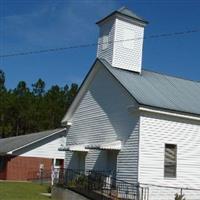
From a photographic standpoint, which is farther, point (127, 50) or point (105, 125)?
point (127, 50)

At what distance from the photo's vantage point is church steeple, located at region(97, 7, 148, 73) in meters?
29.3

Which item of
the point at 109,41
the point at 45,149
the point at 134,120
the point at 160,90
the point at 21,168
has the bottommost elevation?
the point at 21,168

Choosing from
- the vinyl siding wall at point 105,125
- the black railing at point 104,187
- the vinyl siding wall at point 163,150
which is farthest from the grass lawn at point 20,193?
the vinyl siding wall at point 163,150

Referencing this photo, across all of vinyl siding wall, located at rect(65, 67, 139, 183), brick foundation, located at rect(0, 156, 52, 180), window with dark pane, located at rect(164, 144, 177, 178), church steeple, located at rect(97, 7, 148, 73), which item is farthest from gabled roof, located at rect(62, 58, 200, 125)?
brick foundation, located at rect(0, 156, 52, 180)

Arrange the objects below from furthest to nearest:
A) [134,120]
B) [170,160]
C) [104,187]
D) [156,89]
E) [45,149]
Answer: [45,149], [156,89], [170,160], [104,187], [134,120]

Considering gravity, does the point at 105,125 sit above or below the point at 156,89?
below

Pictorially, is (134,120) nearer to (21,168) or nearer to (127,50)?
(127,50)

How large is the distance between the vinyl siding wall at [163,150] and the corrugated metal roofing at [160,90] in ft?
2.60

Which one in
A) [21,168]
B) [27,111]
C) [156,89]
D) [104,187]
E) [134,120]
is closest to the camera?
[134,120]

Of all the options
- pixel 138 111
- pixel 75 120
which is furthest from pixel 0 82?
pixel 138 111

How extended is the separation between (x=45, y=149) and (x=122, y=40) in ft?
72.0

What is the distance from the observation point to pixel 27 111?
72938 millimetres

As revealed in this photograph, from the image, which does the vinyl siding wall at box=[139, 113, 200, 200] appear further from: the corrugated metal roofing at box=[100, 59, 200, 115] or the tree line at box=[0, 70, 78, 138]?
the tree line at box=[0, 70, 78, 138]

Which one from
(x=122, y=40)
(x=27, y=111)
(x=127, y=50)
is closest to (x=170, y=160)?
(x=127, y=50)
